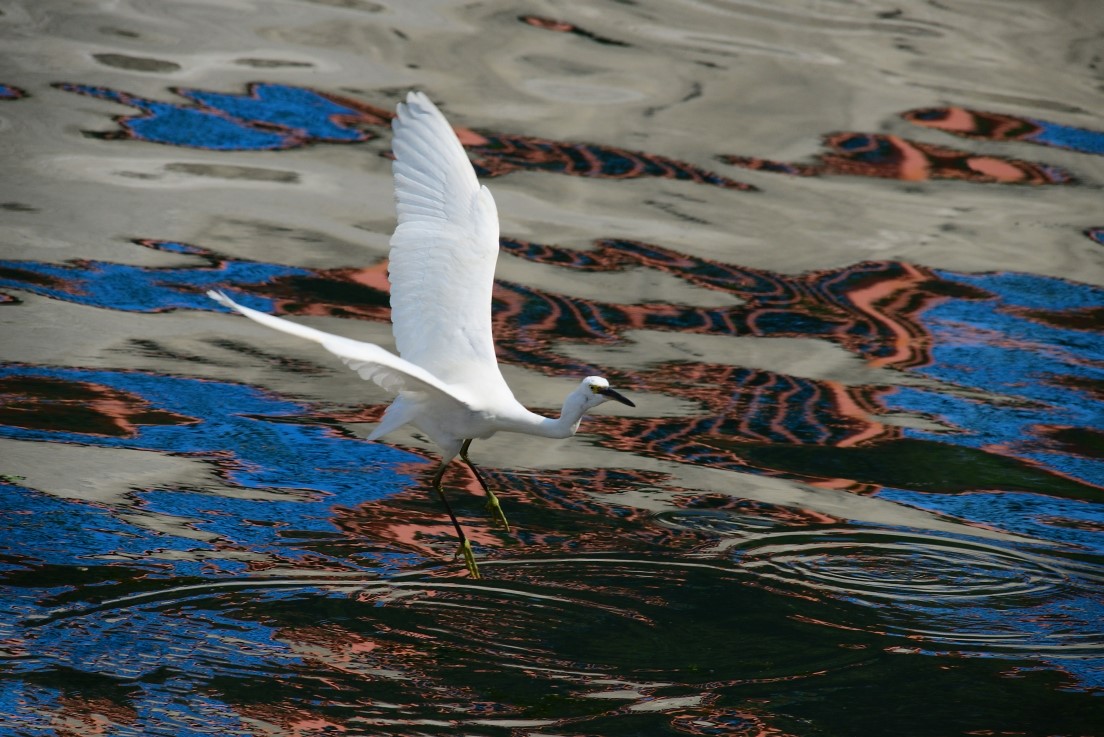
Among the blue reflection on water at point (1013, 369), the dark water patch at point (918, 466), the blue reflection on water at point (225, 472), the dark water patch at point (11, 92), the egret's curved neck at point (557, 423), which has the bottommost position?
the blue reflection on water at point (225, 472)

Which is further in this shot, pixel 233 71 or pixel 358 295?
pixel 233 71

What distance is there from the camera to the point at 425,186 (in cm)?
609

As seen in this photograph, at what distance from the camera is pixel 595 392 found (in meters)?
5.36

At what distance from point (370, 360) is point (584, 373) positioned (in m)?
2.96

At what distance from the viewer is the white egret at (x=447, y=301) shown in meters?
5.56

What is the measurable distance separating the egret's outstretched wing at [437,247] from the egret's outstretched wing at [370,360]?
1.58ft

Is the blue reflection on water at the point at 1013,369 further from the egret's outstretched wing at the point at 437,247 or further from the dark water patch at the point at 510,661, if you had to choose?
the egret's outstretched wing at the point at 437,247

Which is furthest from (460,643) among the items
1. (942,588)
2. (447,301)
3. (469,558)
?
(942,588)

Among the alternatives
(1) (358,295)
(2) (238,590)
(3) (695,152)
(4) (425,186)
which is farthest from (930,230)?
(2) (238,590)

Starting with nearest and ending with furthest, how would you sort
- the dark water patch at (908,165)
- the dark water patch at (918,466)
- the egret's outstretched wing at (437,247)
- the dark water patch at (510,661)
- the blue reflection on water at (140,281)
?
the dark water patch at (510,661), the egret's outstretched wing at (437,247), the dark water patch at (918,466), the blue reflection on water at (140,281), the dark water patch at (908,165)

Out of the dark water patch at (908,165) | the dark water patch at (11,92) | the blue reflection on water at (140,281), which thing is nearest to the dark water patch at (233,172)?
the blue reflection on water at (140,281)

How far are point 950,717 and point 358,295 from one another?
4.40 m

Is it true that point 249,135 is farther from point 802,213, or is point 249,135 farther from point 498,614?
point 498,614

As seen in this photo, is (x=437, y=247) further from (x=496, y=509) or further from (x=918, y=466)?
(x=918, y=466)
